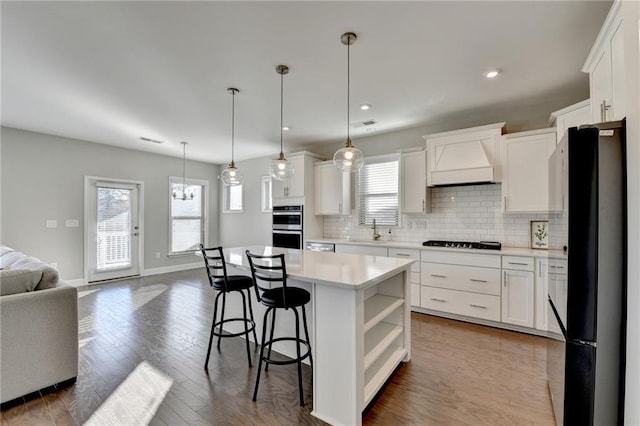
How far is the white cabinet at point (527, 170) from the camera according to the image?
331cm

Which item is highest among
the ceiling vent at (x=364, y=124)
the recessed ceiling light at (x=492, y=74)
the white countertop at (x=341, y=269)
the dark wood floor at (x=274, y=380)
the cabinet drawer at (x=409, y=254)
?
the recessed ceiling light at (x=492, y=74)

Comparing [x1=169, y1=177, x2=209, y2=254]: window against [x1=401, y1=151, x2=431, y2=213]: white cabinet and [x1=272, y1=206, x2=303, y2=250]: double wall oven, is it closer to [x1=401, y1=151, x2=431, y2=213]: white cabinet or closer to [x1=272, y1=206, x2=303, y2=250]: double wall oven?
[x1=272, y1=206, x2=303, y2=250]: double wall oven

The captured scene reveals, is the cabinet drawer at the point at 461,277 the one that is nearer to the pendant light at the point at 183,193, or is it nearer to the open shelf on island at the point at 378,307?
the open shelf on island at the point at 378,307

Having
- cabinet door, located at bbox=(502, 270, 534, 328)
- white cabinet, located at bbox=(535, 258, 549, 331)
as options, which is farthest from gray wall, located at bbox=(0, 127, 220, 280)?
white cabinet, located at bbox=(535, 258, 549, 331)

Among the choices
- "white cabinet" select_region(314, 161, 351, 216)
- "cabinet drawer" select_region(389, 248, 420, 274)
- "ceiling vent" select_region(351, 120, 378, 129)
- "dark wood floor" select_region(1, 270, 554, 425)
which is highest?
"ceiling vent" select_region(351, 120, 378, 129)

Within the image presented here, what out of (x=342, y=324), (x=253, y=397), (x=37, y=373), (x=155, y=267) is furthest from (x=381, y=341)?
(x=155, y=267)

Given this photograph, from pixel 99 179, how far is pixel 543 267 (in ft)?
23.5

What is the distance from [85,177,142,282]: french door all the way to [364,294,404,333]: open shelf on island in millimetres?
5576

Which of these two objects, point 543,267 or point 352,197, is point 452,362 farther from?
point 352,197

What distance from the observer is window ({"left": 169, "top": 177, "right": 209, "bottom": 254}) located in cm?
673

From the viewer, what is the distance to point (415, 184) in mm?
4227

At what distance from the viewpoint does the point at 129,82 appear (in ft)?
9.81

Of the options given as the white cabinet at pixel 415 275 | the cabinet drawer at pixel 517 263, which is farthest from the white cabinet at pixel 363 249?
the cabinet drawer at pixel 517 263

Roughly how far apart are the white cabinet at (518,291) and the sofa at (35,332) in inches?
165
